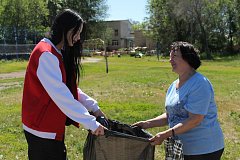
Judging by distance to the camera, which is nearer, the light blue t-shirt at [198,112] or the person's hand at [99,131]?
the person's hand at [99,131]

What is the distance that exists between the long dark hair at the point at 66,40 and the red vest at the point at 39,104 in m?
0.15

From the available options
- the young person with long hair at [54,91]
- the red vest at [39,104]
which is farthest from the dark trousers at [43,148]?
the red vest at [39,104]

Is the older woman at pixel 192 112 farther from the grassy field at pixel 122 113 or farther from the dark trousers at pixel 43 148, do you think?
the grassy field at pixel 122 113

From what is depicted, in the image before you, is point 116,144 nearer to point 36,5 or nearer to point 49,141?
point 49,141

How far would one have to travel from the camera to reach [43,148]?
12.4 feet

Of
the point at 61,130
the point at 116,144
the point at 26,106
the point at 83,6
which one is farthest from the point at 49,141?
the point at 83,6

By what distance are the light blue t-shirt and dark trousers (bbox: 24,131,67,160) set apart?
114 centimetres

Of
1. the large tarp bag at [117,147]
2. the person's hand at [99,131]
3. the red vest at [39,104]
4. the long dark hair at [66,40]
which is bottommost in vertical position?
the large tarp bag at [117,147]

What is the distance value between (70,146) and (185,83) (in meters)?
4.33

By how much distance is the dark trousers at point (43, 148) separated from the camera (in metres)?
3.78

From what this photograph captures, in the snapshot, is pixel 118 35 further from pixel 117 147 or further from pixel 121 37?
pixel 117 147

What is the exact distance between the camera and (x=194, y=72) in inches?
162

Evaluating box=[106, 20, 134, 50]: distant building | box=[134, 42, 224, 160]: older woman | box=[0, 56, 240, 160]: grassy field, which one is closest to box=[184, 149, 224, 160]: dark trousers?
box=[134, 42, 224, 160]: older woman

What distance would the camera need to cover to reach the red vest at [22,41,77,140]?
362cm
